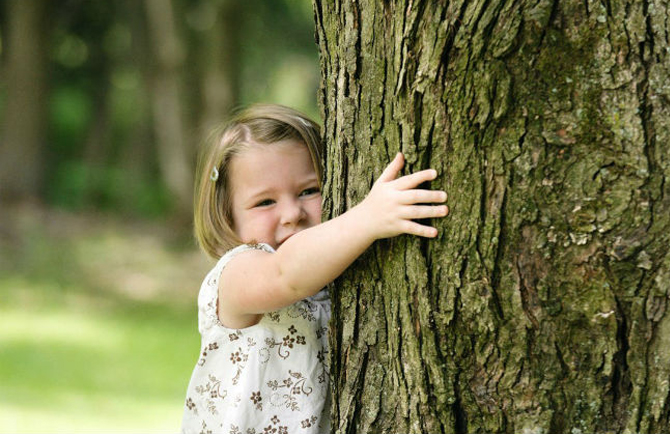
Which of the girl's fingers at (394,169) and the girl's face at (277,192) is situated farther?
the girl's face at (277,192)

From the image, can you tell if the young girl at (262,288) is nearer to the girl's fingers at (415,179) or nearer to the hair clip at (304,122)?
the hair clip at (304,122)

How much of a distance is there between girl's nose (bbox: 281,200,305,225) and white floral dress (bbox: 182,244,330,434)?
0.11 meters

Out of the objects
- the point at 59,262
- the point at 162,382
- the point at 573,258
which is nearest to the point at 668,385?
the point at 573,258

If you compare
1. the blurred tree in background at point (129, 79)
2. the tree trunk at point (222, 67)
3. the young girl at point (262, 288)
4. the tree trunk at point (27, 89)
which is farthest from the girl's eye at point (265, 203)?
the tree trunk at point (27, 89)

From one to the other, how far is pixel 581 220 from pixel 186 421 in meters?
1.50

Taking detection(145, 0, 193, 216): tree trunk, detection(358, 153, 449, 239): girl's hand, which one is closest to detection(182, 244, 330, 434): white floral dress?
detection(358, 153, 449, 239): girl's hand

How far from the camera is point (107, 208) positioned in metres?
→ 17.0

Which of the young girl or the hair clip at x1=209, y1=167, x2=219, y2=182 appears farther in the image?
the hair clip at x1=209, y1=167, x2=219, y2=182

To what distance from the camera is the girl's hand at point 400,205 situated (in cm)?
208

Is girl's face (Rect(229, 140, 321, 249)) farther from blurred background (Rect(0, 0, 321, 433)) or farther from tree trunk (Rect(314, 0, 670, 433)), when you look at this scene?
blurred background (Rect(0, 0, 321, 433))

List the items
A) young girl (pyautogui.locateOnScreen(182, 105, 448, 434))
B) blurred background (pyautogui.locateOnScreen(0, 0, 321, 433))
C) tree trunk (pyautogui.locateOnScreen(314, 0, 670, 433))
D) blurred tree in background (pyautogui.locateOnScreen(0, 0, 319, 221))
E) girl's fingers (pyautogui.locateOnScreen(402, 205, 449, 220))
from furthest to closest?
blurred tree in background (pyautogui.locateOnScreen(0, 0, 319, 221)) → blurred background (pyautogui.locateOnScreen(0, 0, 321, 433)) → young girl (pyautogui.locateOnScreen(182, 105, 448, 434)) → girl's fingers (pyautogui.locateOnScreen(402, 205, 449, 220)) → tree trunk (pyautogui.locateOnScreen(314, 0, 670, 433))

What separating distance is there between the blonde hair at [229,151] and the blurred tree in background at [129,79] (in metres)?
9.81

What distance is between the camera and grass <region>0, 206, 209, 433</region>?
713cm

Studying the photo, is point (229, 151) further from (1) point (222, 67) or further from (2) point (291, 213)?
(1) point (222, 67)
